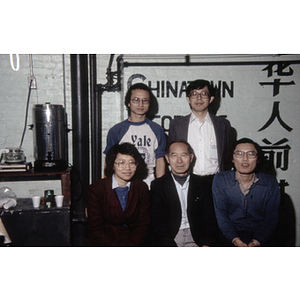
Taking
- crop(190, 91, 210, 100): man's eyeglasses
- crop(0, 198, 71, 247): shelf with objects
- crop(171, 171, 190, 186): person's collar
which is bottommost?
crop(0, 198, 71, 247): shelf with objects

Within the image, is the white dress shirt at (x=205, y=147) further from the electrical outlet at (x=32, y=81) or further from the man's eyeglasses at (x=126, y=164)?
the electrical outlet at (x=32, y=81)

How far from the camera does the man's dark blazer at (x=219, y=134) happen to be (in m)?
2.61

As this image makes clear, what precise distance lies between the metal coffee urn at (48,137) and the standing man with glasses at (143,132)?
0.45 meters

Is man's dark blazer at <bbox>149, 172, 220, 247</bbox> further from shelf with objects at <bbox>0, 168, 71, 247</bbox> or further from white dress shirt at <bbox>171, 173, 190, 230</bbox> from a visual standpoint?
shelf with objects at <bbox>0, 168, 71, 247</bbox>

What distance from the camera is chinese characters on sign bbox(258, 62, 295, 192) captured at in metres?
2.76

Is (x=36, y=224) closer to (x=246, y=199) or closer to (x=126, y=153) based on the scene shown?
(x=126, y=153)

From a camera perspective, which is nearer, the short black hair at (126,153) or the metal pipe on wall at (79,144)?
the short black hair at (126,153)

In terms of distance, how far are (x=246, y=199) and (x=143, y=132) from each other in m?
Answer: 1.05

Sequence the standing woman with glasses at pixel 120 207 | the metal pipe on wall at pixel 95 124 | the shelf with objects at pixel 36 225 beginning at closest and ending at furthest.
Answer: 1. the standing woman with glasses at pixel 120 207
2. the shelf with objects at pixel 36 225
3. the metal pipe on wall at pixel 95 124

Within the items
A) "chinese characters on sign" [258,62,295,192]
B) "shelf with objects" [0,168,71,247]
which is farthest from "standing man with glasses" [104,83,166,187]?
"chinese characters on sign" [258,62,295,192]

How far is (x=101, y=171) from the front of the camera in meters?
2.78

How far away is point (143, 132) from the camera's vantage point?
2.62 metres

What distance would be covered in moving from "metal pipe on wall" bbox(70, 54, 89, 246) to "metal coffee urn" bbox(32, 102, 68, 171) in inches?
5.1

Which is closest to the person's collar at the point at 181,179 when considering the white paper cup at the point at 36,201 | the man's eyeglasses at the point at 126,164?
the man's eyeglasses at the point at 126,164
